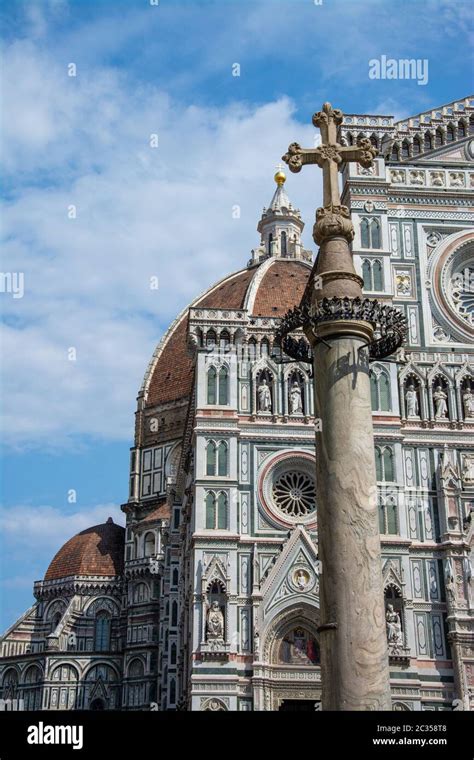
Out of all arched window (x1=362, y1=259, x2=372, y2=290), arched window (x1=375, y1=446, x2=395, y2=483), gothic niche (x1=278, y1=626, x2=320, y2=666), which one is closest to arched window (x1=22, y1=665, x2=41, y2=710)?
gothic niche (x1=278, y1=626, x2=320, y2=666)

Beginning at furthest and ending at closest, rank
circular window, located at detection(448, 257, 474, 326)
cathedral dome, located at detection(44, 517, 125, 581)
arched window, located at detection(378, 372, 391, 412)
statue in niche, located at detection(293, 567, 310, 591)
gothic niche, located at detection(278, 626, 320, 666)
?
cathedral dome, located at detection(44, 517, 125, 581), circular window, located at detection(448, 257, 474, 326), arched window, located at detection(378, 372, 391, 412), statue in niche, located at detection(293, 567, 310, 591), gothic niche, located at detection(278, 626, 320, 666)

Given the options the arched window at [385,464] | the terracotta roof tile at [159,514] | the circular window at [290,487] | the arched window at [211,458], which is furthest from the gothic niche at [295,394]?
the terracotta roof tile at [159,514]

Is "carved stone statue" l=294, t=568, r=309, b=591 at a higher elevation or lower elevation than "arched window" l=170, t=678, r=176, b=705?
higher

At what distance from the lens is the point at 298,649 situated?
33.5 m

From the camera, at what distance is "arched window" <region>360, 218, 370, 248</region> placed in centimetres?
3731

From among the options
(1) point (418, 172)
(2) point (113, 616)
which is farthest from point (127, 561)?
(1) point (418, 172)

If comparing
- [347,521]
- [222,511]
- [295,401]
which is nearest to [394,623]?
[222,511]

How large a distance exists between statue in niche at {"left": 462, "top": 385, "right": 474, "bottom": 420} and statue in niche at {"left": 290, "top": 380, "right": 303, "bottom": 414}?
602 centimetres

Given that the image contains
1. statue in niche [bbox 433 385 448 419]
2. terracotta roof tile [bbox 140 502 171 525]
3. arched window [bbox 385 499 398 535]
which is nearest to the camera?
arched window [bbox 385 499 398 535]

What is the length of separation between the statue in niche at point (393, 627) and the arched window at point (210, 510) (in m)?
6.64

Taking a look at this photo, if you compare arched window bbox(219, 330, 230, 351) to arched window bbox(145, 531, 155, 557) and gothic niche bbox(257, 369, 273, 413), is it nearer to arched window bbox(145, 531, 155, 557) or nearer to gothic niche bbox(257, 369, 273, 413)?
gothic niche bbox(257, 369, 273, 413)
